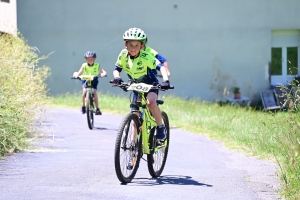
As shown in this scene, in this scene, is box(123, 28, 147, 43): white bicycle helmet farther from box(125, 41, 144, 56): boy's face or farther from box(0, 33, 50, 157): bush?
box(0, 33, 50, 157): bush

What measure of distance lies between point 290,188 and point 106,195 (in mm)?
1816

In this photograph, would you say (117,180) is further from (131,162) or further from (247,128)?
(247,128)

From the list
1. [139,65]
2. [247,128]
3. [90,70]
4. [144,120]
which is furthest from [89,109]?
[144,120]

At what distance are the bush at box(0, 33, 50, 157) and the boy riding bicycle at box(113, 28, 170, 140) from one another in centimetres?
232

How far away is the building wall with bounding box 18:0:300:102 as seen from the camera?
93.8 feet

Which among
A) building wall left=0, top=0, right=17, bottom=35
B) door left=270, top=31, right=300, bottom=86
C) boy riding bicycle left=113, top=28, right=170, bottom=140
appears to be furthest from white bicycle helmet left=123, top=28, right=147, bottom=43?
door left=270, top=31, right=300, bottom=86

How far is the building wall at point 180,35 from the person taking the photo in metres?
28.6

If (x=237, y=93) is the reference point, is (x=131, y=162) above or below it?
below

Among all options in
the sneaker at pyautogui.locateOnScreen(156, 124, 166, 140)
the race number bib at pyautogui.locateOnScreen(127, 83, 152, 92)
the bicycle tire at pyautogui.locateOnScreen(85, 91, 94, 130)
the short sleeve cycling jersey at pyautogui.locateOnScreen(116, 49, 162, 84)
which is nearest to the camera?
the race number bib at pyautogui.locateOnScreen(127, 83, 152, 92)

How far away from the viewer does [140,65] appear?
29.9 ft

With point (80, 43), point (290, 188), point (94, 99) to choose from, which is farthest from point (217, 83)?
point (290, 188)

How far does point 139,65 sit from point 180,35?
817 inches

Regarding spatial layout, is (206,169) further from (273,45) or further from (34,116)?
(273,45)

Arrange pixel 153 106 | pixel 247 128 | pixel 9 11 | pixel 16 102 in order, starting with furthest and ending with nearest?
pixel 9 11
pixel 247 128
pixel 16 102
pixel 153 106
